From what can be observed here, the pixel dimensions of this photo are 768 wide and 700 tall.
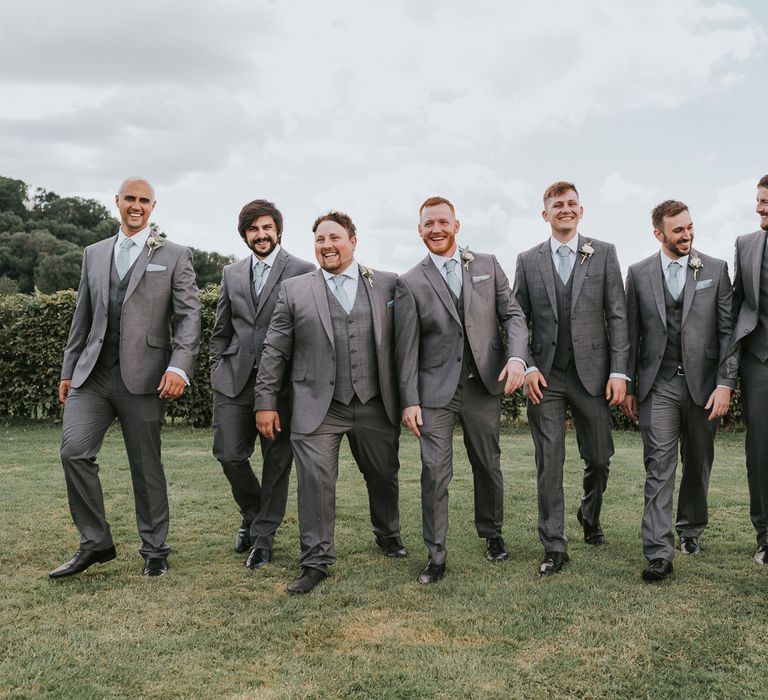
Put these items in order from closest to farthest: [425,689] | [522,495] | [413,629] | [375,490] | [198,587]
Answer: [425,689], [413,629], [198,587], [375,490], [522,495]

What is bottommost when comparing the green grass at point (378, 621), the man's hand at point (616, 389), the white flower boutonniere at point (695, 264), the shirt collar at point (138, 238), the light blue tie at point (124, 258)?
the green grass at point (378, 621)

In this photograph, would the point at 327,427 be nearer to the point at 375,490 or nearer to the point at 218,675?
the point at 375,490

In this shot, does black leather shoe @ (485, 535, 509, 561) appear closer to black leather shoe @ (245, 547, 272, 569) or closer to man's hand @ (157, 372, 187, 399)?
black leather shoe @ (245, 547, 272, 569)

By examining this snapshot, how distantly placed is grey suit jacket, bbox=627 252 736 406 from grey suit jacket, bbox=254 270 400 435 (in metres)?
1.73

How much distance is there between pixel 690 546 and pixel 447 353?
2.31 meters

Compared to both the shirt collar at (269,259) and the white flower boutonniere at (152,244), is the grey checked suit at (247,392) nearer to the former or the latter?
the shirt collar at (269,259)

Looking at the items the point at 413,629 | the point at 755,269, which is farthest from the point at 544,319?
the point at 413,629

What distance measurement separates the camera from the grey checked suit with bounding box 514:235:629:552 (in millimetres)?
5473

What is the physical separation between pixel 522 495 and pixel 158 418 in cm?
397

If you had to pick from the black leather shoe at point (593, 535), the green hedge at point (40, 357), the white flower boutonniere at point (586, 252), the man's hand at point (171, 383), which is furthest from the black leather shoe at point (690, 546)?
the green hedge at point (40, 357)

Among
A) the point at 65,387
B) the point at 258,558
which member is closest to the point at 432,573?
the point at 258,558

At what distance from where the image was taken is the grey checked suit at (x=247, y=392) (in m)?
5.73

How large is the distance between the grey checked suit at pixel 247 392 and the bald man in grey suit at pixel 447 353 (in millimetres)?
957

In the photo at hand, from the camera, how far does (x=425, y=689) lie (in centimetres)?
351
